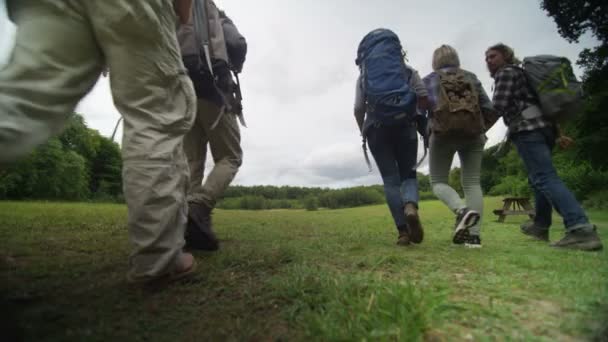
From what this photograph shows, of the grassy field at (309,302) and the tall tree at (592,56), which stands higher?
the tall tree at (592,56)

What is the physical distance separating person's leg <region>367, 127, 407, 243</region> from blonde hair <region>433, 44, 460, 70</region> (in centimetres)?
108

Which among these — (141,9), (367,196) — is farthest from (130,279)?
(367,196)

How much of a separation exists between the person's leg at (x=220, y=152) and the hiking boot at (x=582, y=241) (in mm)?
3094

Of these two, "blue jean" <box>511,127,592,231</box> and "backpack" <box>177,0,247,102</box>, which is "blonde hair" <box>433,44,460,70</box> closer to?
"blue jean" <box>511,127,592,231</box>

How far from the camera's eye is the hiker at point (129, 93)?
1.15 meters

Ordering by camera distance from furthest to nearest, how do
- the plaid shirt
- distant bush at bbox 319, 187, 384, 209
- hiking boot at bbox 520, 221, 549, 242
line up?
distant bush at bbox 319, 187, 384, 209 → hiking boot at bbox 520, 221, 549, 242 → the plaid shirt

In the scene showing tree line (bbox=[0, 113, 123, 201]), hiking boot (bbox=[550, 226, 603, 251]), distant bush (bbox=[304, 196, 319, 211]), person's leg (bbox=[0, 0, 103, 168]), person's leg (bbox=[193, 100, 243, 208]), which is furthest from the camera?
distant bush (bbox=[304, 196, 319, 211])

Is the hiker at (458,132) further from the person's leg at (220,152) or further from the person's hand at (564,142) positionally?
the person's leg at (220,152)

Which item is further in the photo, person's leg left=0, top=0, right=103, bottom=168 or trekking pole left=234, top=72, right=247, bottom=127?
trekking pole left=234, top=72, right=247, bottom=127

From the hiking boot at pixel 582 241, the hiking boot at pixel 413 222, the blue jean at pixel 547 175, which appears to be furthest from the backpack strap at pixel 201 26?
the hiking boot at pixel 582 241

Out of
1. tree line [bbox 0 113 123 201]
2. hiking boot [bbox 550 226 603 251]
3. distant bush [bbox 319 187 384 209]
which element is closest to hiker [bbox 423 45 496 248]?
hiking boot [bbox 550 226 603 251]

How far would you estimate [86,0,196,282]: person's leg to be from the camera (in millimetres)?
1303

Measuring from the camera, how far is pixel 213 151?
255cm

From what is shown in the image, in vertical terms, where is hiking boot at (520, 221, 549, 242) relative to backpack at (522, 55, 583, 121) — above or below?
below
